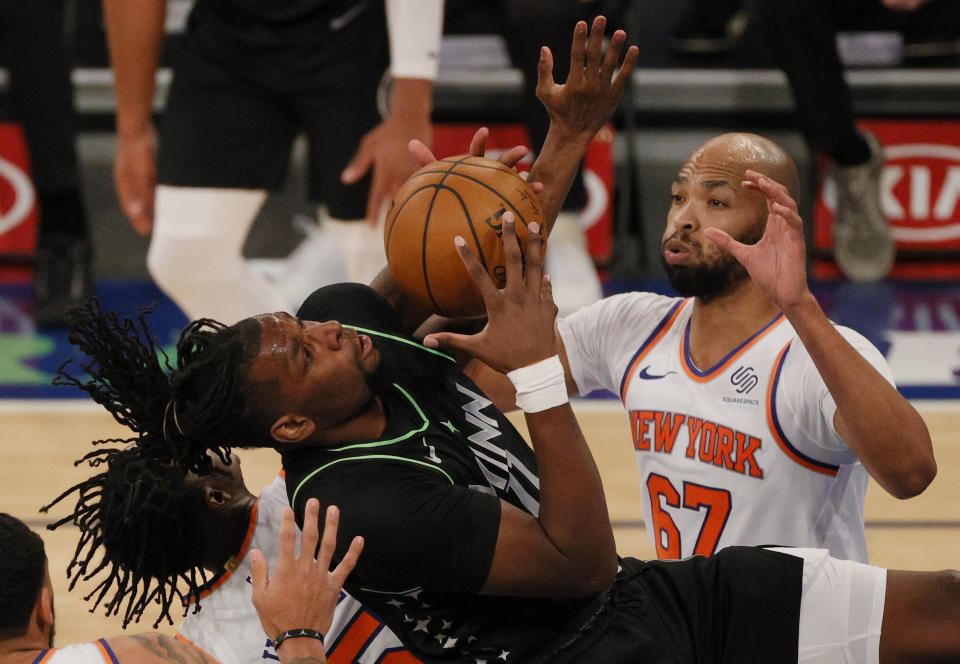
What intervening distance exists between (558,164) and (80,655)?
1.47 meters

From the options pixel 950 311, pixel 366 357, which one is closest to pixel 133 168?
pixel 366 357

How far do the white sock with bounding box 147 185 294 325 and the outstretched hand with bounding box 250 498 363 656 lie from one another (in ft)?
7.87

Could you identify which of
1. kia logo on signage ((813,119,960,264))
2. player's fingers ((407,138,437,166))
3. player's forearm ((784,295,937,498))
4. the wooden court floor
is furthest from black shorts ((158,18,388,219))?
kia logo on signage ((813,119,960,264))

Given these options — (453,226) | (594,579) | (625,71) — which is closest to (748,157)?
(625,71)

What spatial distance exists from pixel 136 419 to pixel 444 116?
428 cm

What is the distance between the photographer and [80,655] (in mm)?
2301

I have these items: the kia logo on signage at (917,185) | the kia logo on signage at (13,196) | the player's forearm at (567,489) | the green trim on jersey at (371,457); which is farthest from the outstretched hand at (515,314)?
the kia logo on signage at (13,196)

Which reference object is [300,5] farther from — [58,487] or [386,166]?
[58,487]

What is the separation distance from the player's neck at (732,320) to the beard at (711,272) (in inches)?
1.0

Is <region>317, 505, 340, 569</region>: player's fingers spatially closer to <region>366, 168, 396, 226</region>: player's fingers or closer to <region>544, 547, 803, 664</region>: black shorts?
<region>544, 547, 803, 664</region>: black shorts

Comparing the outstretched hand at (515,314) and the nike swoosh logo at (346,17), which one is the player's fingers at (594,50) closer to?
the outstretched hand at (515,314)

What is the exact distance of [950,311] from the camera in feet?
20.6

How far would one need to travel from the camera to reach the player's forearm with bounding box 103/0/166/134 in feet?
14.8

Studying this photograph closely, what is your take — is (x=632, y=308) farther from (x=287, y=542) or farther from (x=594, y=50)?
(x=287, y=542)
